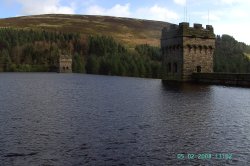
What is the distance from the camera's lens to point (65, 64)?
622ft

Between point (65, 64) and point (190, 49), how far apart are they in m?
133

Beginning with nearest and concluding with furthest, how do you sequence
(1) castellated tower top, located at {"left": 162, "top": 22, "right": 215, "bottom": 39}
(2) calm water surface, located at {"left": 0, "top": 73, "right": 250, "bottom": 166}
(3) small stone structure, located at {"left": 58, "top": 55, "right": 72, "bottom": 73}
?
(2) calm water surface, located at {"left": 0, "top": 73, "right": 250, "bottom": 166} → (1) castellated tower top, located at {"left": 162, "top": 22, "right": 215, "bottom": 39} → (3) small stone structure, located at {"left": 58, "top": 55, "right": 72, "bottom": 73}

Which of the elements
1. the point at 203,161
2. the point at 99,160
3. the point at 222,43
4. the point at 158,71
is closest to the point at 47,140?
the point at 99,160

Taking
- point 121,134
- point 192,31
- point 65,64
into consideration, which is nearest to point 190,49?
point 192,31

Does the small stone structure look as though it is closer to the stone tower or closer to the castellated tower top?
the stone tower

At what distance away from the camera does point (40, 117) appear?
26.5 meters

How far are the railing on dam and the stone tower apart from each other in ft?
6.34

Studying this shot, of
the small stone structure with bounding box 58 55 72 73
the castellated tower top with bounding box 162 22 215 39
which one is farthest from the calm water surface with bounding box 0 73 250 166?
the small stone structure with bounding box 58 55 72 73

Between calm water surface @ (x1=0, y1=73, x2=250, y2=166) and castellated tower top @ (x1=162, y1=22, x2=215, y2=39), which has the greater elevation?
castellated tower top @ (x1=162, y1=22, x2=215, y2=39)

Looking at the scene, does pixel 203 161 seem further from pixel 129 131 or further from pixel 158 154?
pixel 129 131

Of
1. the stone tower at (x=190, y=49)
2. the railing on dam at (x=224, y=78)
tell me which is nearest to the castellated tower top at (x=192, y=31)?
the stone tower at (x=190, y=49)

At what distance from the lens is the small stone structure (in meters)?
188

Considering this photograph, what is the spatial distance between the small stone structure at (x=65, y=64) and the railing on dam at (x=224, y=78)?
432 feet

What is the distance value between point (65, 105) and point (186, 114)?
39.4 feet
